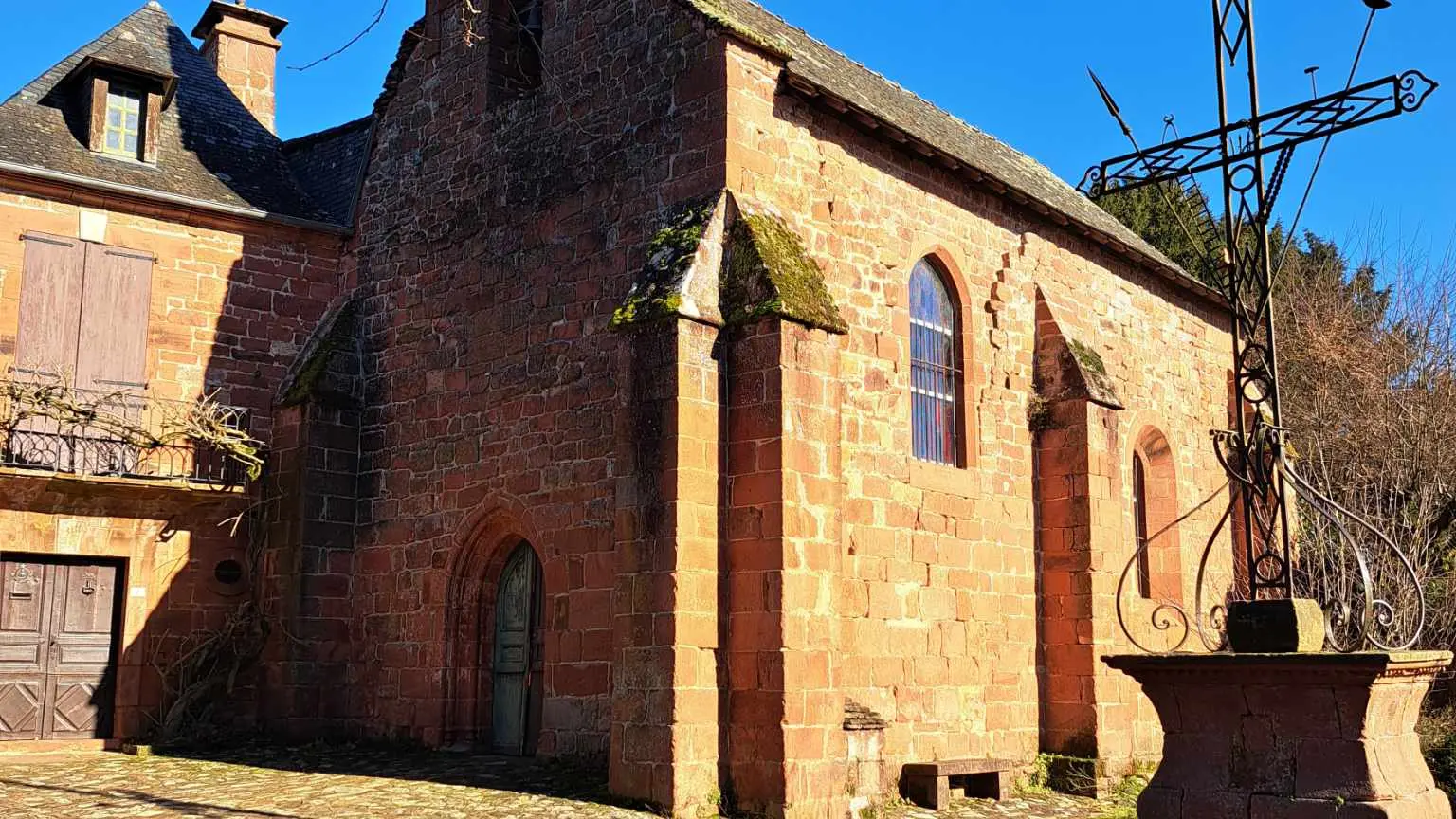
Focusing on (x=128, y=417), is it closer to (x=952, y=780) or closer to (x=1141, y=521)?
(x=952, y=780)

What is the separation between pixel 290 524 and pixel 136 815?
4846mm

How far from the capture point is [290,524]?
14.1 m

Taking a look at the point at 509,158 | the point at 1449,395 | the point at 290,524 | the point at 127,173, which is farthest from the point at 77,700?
the point at 1449,395

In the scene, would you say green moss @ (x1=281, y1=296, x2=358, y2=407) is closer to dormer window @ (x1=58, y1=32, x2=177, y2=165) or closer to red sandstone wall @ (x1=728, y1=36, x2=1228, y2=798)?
dormer window @ (x1=58, y1=32, x2=177, y2=165)

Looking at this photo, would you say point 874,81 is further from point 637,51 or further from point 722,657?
point 722,657

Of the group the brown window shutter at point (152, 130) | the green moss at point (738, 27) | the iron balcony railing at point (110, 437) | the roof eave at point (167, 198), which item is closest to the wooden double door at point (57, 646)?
the iron balcony railing at point (110, 437)

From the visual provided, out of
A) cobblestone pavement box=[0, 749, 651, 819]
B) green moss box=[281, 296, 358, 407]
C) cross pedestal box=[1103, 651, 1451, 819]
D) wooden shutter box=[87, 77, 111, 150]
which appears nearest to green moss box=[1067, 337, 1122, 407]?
cobblestone pavement box=[0, 749, 651, 819]

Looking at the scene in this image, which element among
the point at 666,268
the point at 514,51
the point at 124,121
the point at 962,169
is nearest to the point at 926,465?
the point at 962,169

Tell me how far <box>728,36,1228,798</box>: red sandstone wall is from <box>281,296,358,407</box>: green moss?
18.1 feet

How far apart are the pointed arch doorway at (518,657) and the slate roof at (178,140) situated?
510 cm

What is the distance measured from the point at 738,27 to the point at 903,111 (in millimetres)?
4375

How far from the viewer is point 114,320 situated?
46.4ft

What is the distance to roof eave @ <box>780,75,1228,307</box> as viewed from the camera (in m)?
11.9

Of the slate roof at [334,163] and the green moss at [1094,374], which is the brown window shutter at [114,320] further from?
the green moss at [1094,374]
